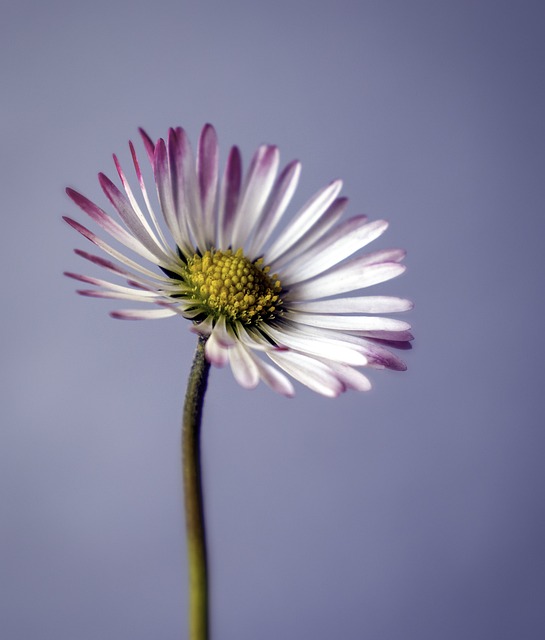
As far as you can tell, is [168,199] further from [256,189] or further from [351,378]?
[351,378]

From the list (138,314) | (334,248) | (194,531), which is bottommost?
(194,531)

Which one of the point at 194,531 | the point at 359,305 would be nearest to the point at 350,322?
the point at 359,305

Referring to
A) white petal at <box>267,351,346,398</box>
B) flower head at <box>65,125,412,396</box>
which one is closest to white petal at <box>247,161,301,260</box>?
flower head at <box>65,125,412,396</box>

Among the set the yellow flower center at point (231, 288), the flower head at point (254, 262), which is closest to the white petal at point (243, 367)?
the flower head at point (254, 262)

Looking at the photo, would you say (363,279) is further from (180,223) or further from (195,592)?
(195,592)

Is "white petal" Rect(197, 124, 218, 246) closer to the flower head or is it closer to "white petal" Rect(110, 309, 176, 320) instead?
the flower head

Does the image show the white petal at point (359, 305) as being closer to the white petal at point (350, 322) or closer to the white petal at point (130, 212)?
the white petal at point (350, 322)

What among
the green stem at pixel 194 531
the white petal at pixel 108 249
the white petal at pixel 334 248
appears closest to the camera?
the green stem at pixel 194 531
